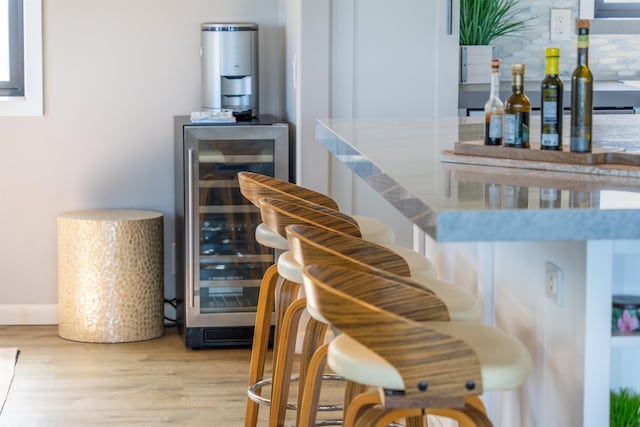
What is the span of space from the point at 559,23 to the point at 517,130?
3175 millimetres

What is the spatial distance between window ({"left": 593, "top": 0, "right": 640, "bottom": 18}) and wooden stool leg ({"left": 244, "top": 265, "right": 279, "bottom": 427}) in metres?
3.13

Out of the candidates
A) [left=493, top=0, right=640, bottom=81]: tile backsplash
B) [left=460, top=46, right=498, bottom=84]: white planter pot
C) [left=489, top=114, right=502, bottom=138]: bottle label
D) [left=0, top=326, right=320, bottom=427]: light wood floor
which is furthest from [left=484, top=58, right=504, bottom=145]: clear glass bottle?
[left=493, top=0, right=640, bottom=81]: tile backsplash

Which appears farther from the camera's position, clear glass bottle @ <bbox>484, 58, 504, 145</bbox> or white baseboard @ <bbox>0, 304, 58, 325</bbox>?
white baseboard @ <bbox>0, 304, 58, 325</bbox>

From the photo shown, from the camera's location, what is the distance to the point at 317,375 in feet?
8.27

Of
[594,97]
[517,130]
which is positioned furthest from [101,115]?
[517,130]

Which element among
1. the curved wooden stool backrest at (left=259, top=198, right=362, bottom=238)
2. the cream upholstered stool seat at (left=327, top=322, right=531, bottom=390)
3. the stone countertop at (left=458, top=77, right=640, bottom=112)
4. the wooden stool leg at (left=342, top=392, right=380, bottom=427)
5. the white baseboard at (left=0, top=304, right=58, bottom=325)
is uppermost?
the stone countertop at (left=458, top=77, right=640, bottom=112)

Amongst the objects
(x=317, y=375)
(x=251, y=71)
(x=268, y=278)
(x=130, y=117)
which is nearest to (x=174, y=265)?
(x=130, y=117)

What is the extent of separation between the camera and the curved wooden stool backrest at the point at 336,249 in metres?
2.40

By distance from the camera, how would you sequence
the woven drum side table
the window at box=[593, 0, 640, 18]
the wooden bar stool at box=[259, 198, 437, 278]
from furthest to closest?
the window at box=[593, 0, 640, 18] < the woven drum side table < the wooden bar stool at box=[259, 198, 437, 278]

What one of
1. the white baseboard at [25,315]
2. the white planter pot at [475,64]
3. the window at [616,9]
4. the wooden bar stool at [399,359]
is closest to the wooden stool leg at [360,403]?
the wooden bar stool at [399,359]

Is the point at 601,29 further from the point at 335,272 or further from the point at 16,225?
the point at 335,272

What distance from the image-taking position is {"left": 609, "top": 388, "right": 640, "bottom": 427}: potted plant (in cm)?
213

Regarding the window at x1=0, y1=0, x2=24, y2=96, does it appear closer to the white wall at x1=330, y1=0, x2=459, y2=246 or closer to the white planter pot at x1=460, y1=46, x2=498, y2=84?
the white wall at x1=330, y1=0, x2=459, y2=246

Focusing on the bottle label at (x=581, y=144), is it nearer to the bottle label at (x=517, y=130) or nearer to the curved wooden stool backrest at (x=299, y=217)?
the bottle label at (x=517, y=130)
